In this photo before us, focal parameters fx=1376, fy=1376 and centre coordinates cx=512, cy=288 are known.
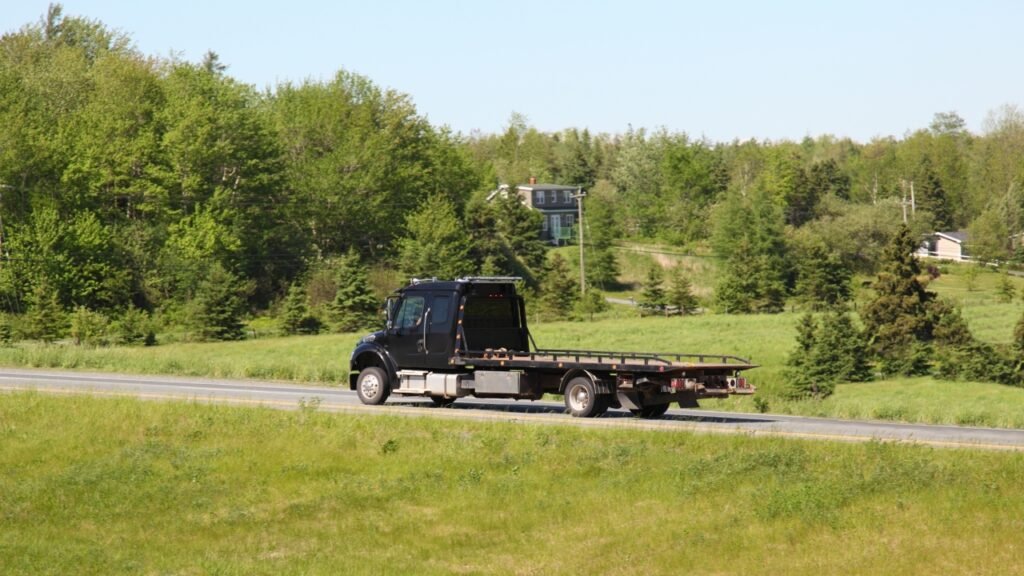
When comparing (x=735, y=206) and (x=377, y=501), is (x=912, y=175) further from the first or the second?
(x=377, y=501)

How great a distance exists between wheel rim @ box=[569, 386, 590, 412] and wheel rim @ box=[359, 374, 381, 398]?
549 centimetres

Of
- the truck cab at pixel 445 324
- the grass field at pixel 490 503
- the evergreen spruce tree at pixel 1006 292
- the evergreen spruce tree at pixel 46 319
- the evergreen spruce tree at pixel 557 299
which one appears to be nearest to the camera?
the grass field at pixel 490 503

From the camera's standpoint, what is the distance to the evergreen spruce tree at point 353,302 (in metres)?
88.1

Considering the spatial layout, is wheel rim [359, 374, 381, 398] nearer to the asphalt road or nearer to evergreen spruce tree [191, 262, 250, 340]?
the asphalt road

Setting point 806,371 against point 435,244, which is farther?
point 435,244

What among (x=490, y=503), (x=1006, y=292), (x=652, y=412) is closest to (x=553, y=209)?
(x=1006, y=292)

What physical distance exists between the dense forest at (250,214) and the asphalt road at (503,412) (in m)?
39.1

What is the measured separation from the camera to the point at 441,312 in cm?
3061

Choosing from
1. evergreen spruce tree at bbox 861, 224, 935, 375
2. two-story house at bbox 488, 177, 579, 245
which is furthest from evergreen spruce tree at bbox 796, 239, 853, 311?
two-story house at bbox 488, 177, 579, 245

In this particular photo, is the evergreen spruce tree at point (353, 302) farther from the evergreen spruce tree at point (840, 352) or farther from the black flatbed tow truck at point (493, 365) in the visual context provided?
the black flatbed tow truck at point (493, 365)

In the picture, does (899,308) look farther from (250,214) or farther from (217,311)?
(250,214)

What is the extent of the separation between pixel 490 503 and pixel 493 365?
25.5 ft

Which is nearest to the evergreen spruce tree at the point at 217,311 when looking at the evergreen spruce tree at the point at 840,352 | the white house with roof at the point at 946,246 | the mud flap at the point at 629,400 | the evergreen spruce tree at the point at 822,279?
the evergreen spruce tree at the point at 840,352

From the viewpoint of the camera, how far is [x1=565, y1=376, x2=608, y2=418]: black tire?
91.5 ft
